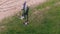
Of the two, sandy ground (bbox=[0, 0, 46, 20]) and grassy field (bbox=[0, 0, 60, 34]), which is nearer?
grassy field (bbox=[0, 0, 60, 34])

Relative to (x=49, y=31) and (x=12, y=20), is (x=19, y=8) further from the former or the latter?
(x=49, y=31)

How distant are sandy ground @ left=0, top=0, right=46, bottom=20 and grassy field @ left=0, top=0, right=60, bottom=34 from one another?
514 millimetres

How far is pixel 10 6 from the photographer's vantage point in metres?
12.6

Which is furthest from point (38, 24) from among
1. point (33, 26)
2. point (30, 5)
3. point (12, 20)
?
point (30, 5)

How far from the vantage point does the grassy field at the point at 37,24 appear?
34.7 ft

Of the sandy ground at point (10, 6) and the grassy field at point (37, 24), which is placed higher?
the sandy ground at point (10, 6)

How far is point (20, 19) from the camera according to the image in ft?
36.7

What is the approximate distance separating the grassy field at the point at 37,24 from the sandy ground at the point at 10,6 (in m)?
0.51

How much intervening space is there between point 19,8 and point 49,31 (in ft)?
7.44

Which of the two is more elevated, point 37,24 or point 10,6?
point 10,6

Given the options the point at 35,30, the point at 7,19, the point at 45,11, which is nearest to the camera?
the point at 35,30

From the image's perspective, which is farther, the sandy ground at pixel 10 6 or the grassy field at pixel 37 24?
the sandy ground at pixel 10 6

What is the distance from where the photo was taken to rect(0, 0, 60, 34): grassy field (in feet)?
34.7

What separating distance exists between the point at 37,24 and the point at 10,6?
210 cm
